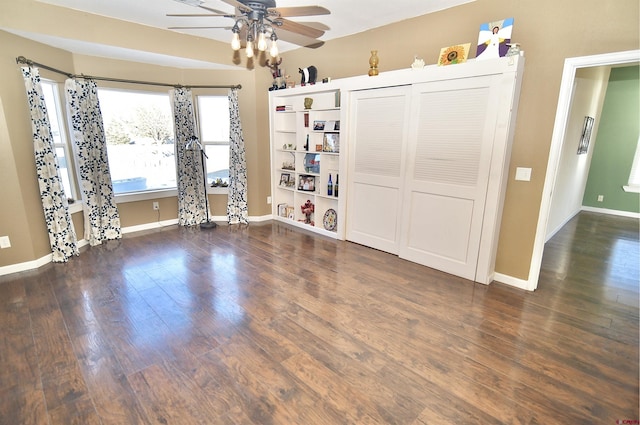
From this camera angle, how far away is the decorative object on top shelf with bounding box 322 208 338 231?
4602 mm

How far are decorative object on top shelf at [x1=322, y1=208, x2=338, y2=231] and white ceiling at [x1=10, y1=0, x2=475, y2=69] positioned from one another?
246 cm

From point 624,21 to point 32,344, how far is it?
4.99 m

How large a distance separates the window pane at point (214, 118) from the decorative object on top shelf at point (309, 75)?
1.41 m

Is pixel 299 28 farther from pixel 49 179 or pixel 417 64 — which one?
pixel 49 179

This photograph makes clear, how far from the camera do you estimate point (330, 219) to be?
4664mm

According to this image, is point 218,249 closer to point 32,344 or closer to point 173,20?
point 32,344

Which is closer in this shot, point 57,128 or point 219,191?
point 57,128

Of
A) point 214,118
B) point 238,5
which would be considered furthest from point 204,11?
point 214,118

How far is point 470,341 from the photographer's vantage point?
7.47 feet

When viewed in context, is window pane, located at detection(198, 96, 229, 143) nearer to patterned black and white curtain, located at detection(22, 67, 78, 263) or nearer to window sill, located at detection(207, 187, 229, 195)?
window sill, located at detection(207, 187, 229, 195)

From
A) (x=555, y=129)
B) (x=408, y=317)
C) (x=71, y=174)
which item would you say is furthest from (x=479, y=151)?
(x=71, y=174)

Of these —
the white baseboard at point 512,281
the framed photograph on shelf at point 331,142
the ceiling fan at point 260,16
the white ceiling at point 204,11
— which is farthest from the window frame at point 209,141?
the white baseboard at point 512,281

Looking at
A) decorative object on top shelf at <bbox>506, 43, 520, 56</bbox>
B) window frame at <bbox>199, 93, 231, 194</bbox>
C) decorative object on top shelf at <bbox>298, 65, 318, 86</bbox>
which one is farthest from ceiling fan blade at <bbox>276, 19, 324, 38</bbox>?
window frame at <bbox>199, 93, 231, 194</bbox>

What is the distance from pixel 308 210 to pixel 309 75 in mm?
2017
